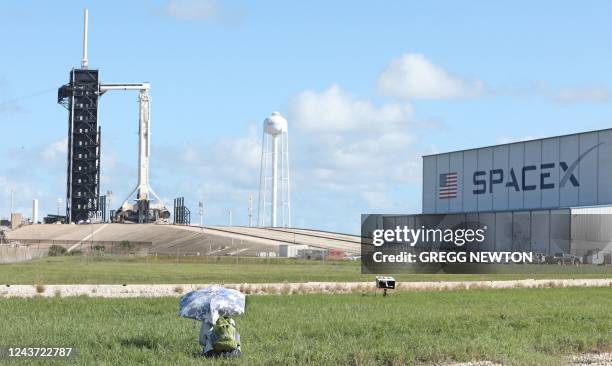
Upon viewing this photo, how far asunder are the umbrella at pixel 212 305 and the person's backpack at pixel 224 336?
122mm

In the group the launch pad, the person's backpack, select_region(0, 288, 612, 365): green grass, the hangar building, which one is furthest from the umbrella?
the launch pad

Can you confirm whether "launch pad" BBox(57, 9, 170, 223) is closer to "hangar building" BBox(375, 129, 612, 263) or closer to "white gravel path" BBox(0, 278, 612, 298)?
"hangar building" BBox(375, 129, 612, 263)

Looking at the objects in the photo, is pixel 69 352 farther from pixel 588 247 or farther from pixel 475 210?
pixel 475 210

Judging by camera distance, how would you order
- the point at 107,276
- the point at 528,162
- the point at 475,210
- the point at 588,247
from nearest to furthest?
the point at 107,276 → the point at 588,247 → the point at 528,162 → the point at 475,210

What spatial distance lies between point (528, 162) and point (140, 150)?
65.2 meters

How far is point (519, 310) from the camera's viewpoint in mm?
27906

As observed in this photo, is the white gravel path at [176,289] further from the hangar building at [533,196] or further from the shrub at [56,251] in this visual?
the shrub at [56,251]

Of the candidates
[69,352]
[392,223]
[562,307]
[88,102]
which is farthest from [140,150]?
[69,352]

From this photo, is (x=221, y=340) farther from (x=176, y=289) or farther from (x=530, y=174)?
(x=530, y=174)

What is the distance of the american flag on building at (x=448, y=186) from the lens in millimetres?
91625

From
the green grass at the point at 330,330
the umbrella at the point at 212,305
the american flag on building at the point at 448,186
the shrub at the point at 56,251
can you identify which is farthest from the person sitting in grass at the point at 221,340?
the shrub at the point at 56,251

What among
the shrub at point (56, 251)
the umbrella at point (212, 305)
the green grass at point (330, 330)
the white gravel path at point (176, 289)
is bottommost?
the green grass at point (330, 330)

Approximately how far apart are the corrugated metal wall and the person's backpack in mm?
59777

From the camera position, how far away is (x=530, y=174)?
81.3 meters
